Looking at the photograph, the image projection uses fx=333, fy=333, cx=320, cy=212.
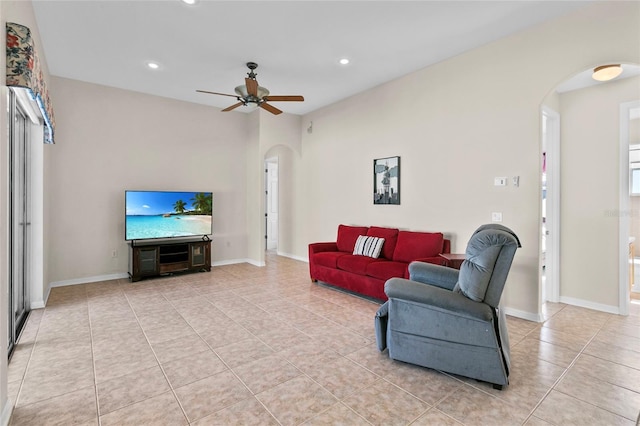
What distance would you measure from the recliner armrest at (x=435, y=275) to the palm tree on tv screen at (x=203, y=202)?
13.7ft

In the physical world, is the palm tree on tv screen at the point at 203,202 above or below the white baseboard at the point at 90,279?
above

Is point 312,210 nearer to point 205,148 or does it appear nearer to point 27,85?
point 205,148

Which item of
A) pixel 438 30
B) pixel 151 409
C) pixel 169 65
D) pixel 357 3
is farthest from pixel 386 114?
pixel 151 409

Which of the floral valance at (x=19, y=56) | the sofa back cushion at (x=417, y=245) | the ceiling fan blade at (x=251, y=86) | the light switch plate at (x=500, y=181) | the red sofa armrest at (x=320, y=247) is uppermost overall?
the ceiling fan blade at (x=251, y=86)

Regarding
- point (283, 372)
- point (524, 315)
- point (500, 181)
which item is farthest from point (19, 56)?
point (524, 315)

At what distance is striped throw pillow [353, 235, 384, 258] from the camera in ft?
15.1

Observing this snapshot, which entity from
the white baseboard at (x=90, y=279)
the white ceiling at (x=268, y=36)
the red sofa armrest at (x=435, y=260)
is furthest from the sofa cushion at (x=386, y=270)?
the white baseboard at (x=90, y=279)

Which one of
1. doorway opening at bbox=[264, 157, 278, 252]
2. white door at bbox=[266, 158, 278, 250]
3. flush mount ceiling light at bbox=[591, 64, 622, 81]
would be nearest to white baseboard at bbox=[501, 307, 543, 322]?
flush mount ceiling light at bbox=[591, 64, 622, 81]

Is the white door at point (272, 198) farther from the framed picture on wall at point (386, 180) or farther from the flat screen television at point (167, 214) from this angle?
the framed picture on wall at point (386, 180)

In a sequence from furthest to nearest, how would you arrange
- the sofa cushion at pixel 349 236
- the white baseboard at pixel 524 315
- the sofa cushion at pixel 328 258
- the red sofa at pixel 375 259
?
1. the sofa cushion at pixel 349 236
2. the sofa cushion at pixel 328 258
3. the red sofa at pixel 375 259
4. the white baseboard at pixel 524 315

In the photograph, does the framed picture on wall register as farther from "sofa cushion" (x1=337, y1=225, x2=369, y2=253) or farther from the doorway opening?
the doorway opening

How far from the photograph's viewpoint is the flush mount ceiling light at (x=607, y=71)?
3.21 metres

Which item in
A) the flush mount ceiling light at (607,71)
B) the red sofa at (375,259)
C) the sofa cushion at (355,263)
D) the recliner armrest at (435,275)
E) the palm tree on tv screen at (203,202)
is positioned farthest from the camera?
the palm tree on tv screen at (203,202)

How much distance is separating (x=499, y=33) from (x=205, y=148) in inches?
193
